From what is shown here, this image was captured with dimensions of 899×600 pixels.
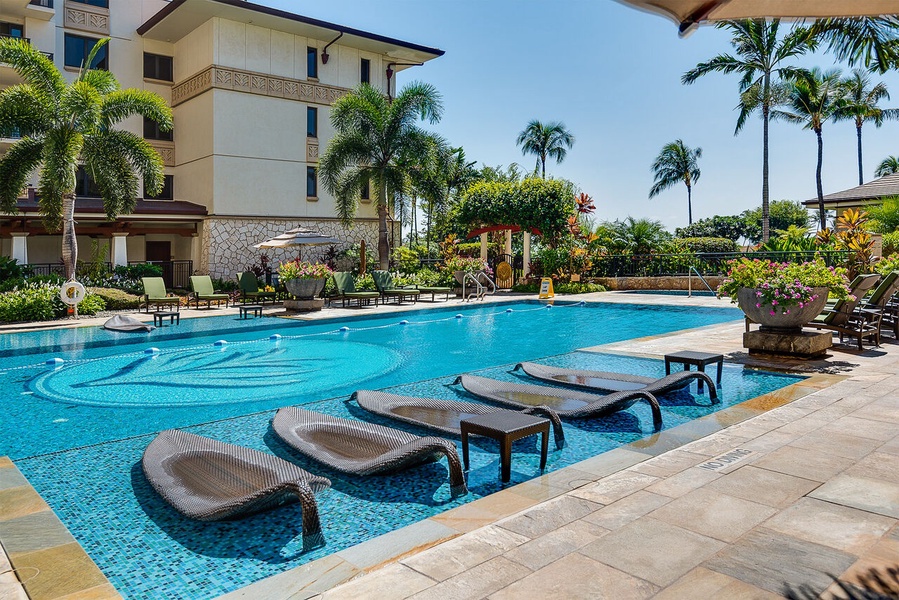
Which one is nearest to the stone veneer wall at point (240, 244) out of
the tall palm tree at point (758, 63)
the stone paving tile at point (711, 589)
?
the tall palm tree at point (758, 63)

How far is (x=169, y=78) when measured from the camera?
26328 millimetres

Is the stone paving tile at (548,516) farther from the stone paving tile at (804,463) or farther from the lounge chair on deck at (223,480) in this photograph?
the stone paving tile at (804,463)

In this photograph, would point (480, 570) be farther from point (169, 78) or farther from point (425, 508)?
point (169, 78)

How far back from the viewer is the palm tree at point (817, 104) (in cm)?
3225

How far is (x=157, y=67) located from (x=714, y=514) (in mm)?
28116

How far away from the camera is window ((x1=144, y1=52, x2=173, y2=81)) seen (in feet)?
84.6

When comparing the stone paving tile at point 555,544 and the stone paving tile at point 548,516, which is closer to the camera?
the stone paving tile at point 555,544

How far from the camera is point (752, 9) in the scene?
9.54 ft

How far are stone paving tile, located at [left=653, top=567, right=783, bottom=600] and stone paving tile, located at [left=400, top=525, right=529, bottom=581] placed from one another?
815mm

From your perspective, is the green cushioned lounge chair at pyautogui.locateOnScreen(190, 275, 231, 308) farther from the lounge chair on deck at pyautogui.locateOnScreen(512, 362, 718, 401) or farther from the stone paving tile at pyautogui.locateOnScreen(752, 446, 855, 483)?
the stone paving tile at pyautogui.locateOnScreen(752, 446, 855, 483)

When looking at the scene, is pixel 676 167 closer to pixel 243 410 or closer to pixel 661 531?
pixel 243 410

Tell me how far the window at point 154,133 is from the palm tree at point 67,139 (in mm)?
7462

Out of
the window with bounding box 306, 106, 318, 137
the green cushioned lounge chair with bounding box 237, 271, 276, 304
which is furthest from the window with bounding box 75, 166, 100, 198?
the green cushioned lounge chair with bounding box 237, 271, 276, 304

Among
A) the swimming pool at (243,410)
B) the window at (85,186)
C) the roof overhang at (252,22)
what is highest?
the roof overhang at (252,22)
